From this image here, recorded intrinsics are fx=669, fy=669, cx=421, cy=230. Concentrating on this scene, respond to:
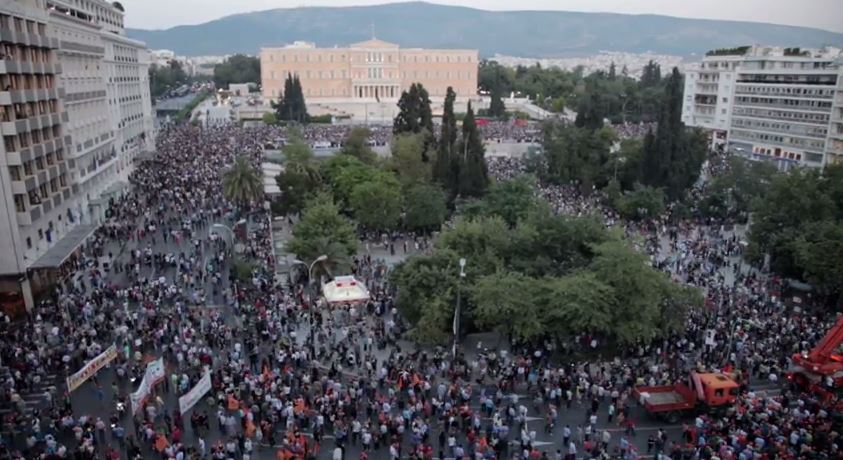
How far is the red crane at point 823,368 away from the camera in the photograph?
21641mm

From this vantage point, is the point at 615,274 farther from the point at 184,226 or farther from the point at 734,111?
the point at 734,111

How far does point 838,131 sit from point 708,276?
3670 centimetres

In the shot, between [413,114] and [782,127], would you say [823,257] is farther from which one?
[782,127]

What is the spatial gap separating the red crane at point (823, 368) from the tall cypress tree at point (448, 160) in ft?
88.9

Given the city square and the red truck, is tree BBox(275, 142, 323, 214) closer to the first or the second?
the city square

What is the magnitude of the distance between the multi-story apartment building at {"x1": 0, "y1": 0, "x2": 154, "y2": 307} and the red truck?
81.9 ft

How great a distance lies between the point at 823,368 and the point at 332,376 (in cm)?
1605

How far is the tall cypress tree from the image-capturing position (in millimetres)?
46562

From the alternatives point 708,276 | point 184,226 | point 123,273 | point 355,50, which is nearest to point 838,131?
point 708,276

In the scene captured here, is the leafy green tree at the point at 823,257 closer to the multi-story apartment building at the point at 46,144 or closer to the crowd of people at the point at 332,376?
the crowd of people at the point at 332,376

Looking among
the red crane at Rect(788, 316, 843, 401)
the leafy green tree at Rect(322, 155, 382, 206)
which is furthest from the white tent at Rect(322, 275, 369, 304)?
the red crane at Rect(788, 316, 843, 401)

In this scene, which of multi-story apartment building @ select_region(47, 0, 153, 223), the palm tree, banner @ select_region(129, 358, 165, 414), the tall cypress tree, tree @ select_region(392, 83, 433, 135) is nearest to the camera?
banner @ select_region(129, 358, 165, 414)

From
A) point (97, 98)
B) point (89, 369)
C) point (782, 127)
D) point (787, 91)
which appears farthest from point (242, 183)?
point (782, 127)

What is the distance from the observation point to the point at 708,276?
111 feet
